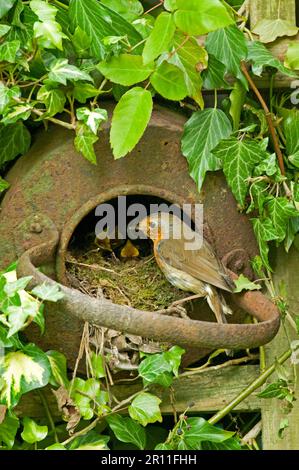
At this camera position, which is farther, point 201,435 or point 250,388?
point 250,388

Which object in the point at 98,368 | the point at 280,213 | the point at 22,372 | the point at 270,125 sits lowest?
the point at 98,368

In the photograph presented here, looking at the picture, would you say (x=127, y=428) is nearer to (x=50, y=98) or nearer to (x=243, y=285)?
(x=243, y=285)

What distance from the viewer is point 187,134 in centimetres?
171

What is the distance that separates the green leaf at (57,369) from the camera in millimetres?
1673

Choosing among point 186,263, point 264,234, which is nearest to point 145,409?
point 186,263

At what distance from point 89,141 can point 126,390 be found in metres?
0.48

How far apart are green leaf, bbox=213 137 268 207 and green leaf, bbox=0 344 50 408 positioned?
0.45 metres

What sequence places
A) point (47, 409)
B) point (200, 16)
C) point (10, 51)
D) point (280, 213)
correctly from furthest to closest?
1. point (47, 409)
2. point (280, 213)
3. point (10, 51)
4. point (200, 16)

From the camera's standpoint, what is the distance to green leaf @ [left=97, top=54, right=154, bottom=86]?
1636 mm

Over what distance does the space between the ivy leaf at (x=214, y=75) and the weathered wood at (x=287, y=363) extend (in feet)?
1.12

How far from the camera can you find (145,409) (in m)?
1.71

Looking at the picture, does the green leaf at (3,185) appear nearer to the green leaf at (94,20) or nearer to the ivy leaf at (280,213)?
the green leaf at (94,20)

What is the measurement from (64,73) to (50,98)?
0.06 metres

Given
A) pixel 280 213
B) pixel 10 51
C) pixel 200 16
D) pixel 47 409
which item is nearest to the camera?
pixel 200 16
